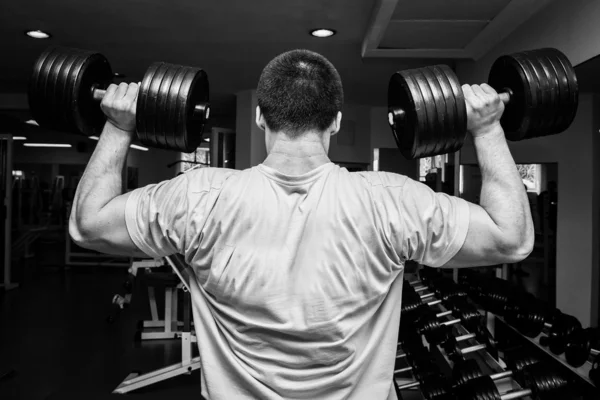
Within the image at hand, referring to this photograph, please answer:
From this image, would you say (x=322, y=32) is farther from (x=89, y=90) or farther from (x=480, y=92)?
(x=480, y=92)

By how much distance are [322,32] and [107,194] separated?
2701 mm

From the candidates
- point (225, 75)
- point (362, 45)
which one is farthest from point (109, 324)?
point (362, 45)

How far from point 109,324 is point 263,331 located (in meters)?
3.56

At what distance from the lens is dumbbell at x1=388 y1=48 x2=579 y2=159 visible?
0.93 metres

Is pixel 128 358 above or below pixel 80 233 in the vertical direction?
below

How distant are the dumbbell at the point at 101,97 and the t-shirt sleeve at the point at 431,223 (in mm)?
470

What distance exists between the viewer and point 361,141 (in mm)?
5926

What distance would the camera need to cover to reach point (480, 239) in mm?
751

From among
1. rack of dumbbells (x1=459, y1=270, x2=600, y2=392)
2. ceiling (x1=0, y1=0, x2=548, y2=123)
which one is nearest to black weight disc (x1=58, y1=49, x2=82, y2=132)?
ceiling (x1=0, y1=0, x2=548, y2=123)

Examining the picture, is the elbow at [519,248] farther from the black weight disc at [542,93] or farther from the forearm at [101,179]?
the forearm at [101,179]

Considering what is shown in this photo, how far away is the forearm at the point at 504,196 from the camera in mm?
754

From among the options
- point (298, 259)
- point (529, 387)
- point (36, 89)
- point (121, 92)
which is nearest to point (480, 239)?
point (298, 259)

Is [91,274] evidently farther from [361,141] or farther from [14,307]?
[361,141]

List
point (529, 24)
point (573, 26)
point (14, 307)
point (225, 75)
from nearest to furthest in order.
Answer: point (573, 26) → point (529, 24) → point (14, 307) → point (225, 75)
